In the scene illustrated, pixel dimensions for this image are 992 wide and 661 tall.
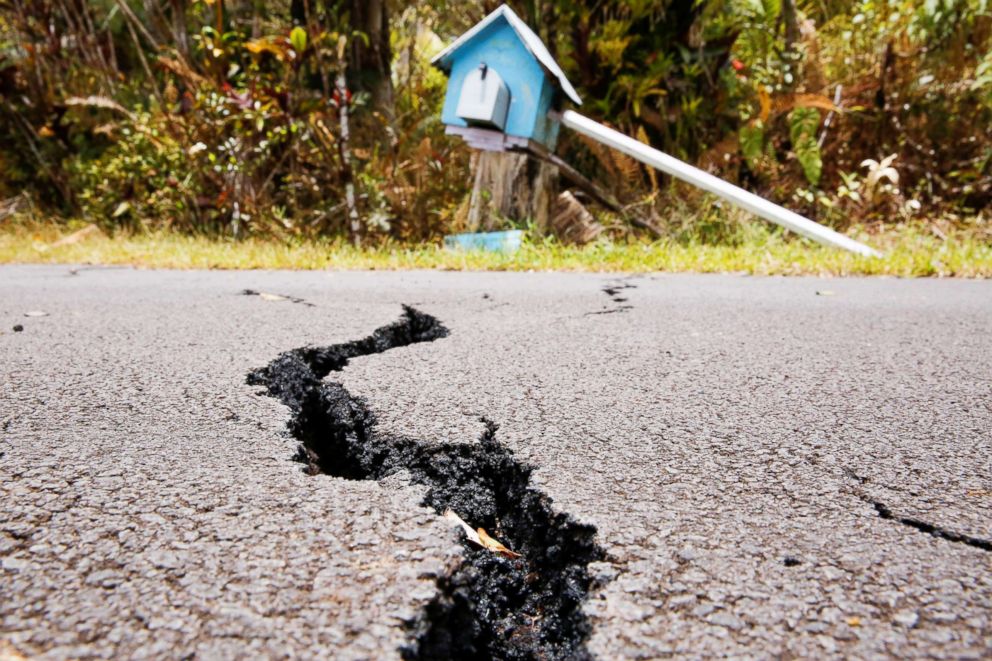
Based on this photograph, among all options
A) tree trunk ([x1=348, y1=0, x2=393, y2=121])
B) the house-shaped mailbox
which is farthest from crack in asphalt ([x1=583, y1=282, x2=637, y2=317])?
tree trunk ([x1=348, y1=0, x2=393, y2=121])

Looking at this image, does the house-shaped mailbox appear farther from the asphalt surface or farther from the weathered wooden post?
the asphalt surface

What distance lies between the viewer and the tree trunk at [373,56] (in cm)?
574

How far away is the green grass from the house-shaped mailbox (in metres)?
0.73

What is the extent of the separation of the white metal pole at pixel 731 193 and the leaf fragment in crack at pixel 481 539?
3.36m

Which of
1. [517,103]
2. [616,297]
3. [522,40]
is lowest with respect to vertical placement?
[616,297]

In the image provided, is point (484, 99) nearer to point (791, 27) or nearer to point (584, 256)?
point (584, 256)

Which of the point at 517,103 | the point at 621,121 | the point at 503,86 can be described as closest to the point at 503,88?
the point at 503,86

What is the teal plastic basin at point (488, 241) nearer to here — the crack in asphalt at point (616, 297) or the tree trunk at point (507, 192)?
the tree trunk at point (507, 192)

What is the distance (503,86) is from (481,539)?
3572 mm

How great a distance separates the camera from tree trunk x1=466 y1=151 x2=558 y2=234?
15.0 ft

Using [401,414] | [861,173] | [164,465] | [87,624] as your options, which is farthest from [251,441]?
[861,173]

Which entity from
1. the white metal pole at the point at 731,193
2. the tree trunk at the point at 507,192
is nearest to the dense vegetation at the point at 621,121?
the tree trunk at the point at 507,192

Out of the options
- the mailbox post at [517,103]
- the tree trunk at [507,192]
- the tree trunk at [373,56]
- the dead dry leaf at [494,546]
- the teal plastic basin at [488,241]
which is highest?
the tree trunk at [373,56]

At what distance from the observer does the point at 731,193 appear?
3963 mm
